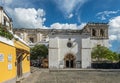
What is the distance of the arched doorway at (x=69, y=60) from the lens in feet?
192

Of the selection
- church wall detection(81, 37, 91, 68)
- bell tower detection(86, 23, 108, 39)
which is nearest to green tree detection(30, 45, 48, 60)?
church wall detection(81, 37, 91, 68)

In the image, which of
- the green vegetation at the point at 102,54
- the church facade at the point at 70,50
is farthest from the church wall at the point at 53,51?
the green vegetation at the point at 102,54

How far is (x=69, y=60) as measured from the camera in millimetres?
58406

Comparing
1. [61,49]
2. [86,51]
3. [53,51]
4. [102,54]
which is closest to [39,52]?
[61,49]

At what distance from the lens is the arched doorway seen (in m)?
58.5

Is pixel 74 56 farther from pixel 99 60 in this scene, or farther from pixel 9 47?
pixel 9 47

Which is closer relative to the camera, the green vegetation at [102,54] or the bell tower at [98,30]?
the green vegetation at [102,54]

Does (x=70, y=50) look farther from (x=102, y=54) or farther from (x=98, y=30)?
(x=98, y=30)

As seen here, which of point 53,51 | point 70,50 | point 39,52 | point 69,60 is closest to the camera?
point 53,51

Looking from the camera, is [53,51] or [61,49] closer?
[53,51]

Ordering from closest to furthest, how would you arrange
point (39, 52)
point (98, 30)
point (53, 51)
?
point (53, 51) < point (39, 52) < point (98, 30)

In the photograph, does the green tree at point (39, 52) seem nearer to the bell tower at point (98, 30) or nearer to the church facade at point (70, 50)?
the church facade at point (70, 50)

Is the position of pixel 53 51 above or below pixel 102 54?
above

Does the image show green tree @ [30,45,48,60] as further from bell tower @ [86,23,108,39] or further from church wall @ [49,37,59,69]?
bell tower @ [86,23,108,39]
